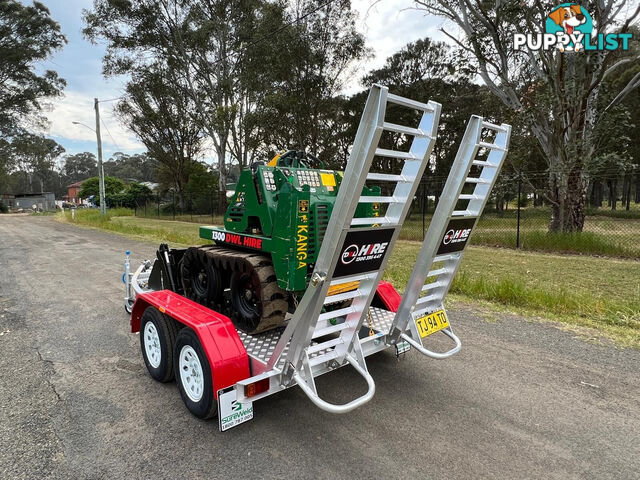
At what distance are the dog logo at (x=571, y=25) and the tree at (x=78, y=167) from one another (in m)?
125

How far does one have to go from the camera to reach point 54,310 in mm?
5898

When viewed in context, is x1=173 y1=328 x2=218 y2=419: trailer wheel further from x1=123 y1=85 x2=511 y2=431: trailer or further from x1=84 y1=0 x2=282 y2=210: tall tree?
x1=84 y1=0 x2=282 y2=210: tall tree

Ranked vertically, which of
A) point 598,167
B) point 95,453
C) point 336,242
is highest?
point 598,167

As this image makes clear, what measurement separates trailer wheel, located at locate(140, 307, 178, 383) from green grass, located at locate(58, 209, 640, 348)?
4503 millimetres

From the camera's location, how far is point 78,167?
112 metres

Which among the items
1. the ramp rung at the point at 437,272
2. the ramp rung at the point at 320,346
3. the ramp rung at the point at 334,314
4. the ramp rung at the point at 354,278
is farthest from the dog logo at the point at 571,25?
the ramp rung at the point at 320,346

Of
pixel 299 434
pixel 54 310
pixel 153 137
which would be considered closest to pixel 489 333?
pixel 299 434

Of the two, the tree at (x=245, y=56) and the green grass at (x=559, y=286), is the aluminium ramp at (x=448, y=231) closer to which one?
the green grass at (x=559, y=286)

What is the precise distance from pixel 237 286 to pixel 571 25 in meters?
13.0

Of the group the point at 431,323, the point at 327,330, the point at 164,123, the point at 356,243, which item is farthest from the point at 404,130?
the point at 164,123

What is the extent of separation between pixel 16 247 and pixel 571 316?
15.9 metres

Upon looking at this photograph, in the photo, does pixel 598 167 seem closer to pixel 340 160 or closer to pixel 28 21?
pixel 340 160

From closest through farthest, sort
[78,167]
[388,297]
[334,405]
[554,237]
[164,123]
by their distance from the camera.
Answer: [334,405] < [388,297] < [554,237] < [164,123] < [78,167]

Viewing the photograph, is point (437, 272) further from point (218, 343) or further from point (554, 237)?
point (554, 237)
